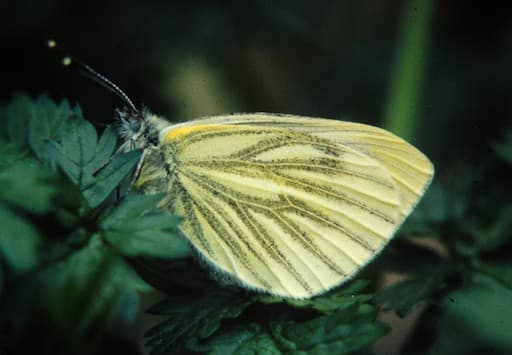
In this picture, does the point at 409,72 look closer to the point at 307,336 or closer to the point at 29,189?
the point at 307,336

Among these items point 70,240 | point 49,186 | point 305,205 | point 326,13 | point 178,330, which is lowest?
point 178,330

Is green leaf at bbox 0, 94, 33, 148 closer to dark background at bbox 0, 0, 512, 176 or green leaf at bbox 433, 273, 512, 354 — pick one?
dark background at bbox 0, 0, 512, 176

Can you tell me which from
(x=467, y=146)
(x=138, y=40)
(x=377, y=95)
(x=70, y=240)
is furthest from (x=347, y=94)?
(x=70, y=240)

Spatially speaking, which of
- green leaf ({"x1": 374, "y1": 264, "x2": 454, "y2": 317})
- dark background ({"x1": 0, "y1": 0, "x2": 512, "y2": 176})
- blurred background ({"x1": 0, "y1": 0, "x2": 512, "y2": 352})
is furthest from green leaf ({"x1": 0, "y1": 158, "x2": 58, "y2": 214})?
blurred background ({"x1": 0, "y1": 0, "x2": 512, "y2": 352})

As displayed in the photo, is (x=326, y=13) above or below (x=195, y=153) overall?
above

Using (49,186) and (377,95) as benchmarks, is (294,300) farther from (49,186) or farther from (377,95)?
(377,95)

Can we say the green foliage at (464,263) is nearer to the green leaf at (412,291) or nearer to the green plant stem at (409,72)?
the green leaf at (412,291)

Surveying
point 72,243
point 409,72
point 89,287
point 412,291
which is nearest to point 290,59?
point 409,72
